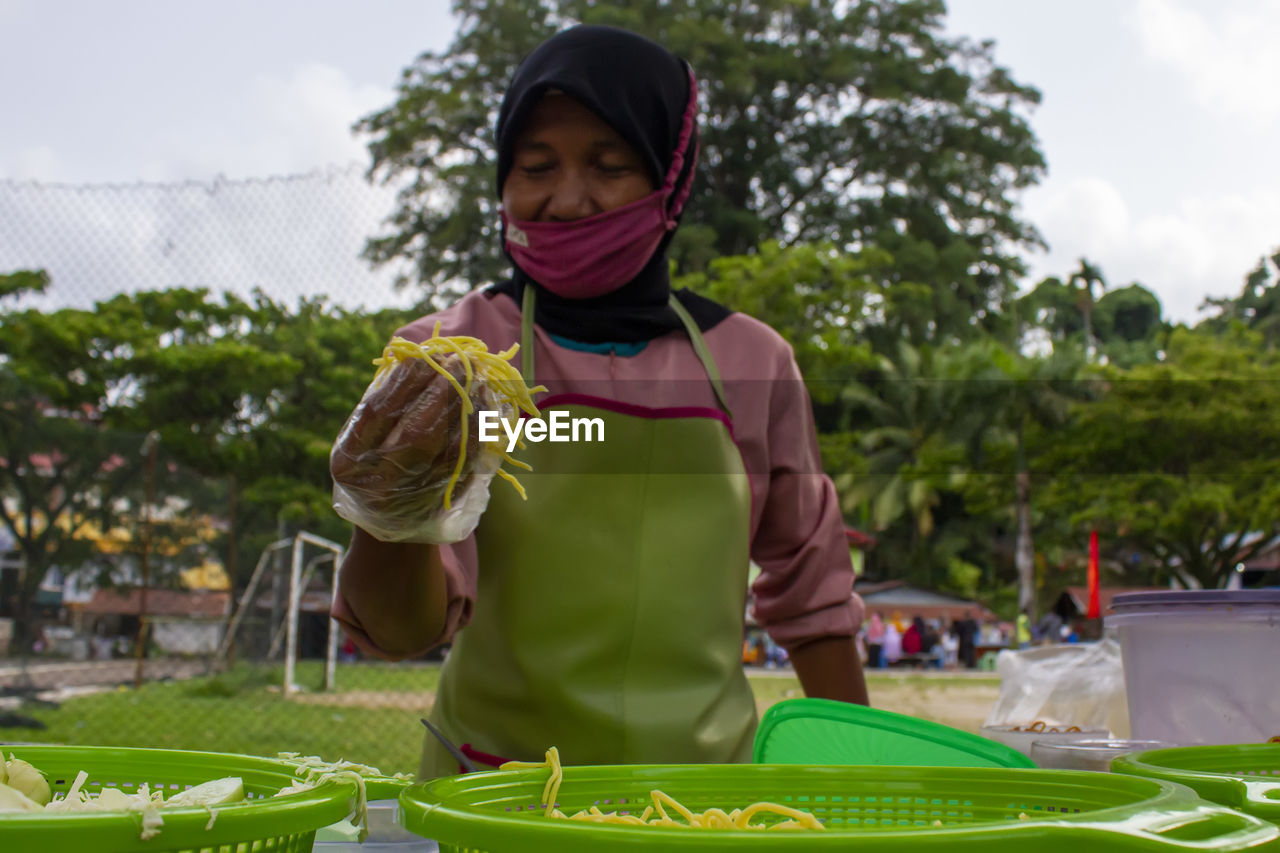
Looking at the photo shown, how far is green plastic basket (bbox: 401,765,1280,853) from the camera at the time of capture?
51 cm

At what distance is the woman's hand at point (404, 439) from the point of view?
93 cm

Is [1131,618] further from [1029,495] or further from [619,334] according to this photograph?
[1029,495]

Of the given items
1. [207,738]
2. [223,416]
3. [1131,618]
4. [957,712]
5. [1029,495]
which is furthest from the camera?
[1029,495]

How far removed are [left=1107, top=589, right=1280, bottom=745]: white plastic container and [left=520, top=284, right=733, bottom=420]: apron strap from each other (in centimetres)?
68

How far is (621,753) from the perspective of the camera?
147cm

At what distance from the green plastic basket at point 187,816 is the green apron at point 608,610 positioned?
2.11ft

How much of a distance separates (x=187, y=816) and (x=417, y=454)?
1.34ft

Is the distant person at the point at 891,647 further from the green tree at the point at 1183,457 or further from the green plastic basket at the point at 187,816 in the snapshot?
the green plastic basket at the point at 187,816

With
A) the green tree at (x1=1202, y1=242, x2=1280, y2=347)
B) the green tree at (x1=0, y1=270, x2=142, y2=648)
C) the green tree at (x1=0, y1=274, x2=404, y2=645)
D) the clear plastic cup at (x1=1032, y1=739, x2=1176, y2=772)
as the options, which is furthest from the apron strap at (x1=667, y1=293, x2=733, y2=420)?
the green tree at (x1=1202, y1=242, x2=1280, y2=347)

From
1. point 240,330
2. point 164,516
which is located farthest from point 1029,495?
point 164,516

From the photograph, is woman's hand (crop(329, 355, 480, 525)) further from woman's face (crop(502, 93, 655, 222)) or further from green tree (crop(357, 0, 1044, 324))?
green tree (crop(357, 0, 1044, 324))

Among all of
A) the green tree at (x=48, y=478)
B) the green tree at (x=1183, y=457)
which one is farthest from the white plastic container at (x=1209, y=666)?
the green tree at (x=1183, y=457)

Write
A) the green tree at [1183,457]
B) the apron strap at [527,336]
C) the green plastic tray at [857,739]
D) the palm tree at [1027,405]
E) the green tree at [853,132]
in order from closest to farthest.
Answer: the green plastic tray at [857,739] < the apron strap at [527,336] < the green tree at [1183,457] < the palm tree at [1027,405] < the green tree at [853,132]

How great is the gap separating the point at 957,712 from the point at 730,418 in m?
9.89
